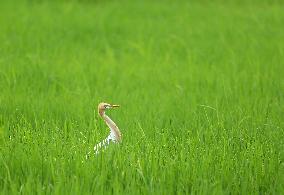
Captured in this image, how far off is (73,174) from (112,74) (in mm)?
3264

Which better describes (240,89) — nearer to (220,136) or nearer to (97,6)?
(220,136)

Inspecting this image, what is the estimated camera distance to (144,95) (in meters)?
6.05

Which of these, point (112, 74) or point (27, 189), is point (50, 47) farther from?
point (27, 189)

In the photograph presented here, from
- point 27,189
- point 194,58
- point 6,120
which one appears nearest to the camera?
point 27,189

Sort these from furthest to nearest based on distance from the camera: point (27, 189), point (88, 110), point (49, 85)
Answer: point (49, 85) → point (88, 110) → point (27, 189)

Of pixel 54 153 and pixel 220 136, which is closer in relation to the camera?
pixel 54 153

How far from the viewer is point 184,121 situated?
17.1 feet

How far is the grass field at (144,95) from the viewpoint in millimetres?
3822

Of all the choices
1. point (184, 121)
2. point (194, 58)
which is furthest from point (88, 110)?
point (194, 58)

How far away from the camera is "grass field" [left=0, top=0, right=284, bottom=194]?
3822 millimetres

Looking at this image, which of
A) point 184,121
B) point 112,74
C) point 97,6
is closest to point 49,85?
point 112,74

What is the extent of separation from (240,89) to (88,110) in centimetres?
186

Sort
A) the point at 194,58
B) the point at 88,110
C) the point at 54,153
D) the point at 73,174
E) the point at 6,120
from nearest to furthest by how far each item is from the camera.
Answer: the point at 73,174 → the point at 54,153 → the point at 6,120 → the point at 88,110 → the point at 194,58

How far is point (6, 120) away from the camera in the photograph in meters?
4.97
